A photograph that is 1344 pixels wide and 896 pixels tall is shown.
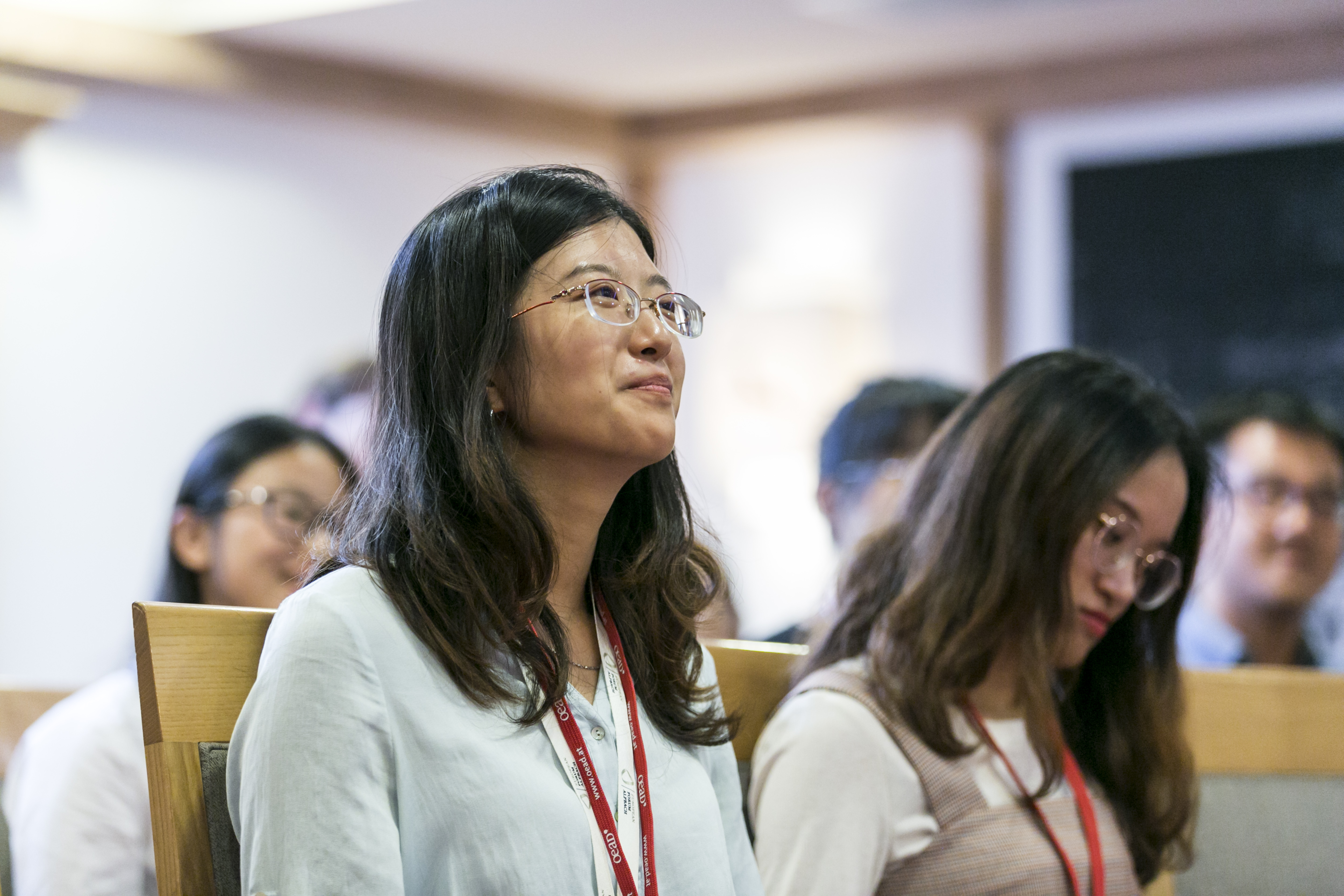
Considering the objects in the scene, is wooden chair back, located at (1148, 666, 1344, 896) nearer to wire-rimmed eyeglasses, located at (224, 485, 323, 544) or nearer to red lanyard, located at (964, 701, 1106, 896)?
red lanyard, located at (964, 701, 1106, 896)

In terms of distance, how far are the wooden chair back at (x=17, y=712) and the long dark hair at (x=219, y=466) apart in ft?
0.91

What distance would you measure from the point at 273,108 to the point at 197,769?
388 centimetres

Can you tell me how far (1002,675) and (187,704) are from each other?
1101 millimetres

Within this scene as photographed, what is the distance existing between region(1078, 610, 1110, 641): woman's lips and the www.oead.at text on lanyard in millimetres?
768

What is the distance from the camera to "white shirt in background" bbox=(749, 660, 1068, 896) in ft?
6.04

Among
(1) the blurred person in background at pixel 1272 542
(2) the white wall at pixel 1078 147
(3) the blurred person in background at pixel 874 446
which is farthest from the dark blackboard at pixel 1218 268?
(3) the blurred person in background at pixel 874 446

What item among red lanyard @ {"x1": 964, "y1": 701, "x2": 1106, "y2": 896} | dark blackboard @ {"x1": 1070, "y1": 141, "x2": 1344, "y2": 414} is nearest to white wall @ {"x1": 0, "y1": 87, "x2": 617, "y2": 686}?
dark blackboard @ {"x1": 1070, "y1": 141, "x2": 1344, "y2": 414}

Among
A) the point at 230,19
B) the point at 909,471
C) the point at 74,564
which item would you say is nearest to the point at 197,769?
the point at 909,471

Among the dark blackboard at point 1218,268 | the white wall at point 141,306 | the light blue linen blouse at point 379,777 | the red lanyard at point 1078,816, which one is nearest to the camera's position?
the light blue linen blouse at point 379,777

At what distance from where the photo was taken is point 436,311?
1.50 m

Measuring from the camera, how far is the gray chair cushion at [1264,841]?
2.41 meters

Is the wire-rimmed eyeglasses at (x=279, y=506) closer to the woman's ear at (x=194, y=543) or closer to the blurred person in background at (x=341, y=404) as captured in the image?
the woman's ear at (x=194, y=543)

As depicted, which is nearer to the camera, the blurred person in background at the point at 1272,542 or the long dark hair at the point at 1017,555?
the long dark hair at the point at 1017,555

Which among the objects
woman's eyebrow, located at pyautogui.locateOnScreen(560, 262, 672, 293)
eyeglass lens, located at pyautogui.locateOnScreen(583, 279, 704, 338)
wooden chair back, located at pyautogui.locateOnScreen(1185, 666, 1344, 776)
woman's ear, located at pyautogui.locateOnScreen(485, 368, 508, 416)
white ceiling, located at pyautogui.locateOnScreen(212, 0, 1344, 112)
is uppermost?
white ceiling, located at pyautogui.locateOnScreen(212, 0, 1344, 112)
